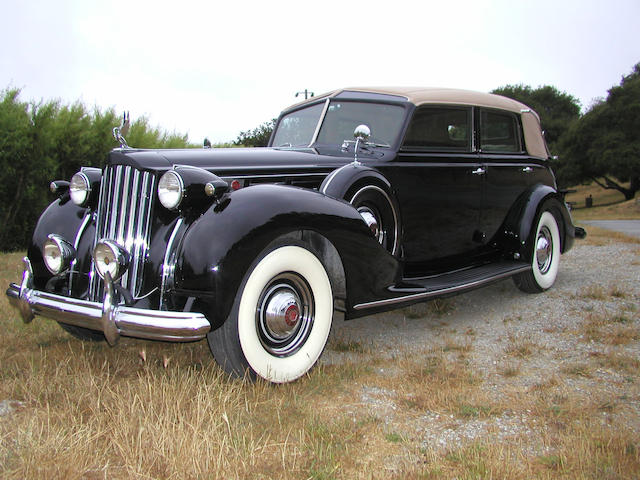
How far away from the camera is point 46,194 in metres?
8.29

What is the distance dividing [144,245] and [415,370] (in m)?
1.64

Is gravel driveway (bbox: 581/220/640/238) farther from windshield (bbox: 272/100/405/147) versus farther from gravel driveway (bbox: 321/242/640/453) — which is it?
windshield (bbox: 272/100/405/147)

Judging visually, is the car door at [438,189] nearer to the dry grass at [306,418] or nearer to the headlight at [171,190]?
the dry grass at [306,418]

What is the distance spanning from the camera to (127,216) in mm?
2965

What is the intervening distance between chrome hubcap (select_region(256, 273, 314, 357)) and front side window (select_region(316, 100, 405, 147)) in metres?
1.72

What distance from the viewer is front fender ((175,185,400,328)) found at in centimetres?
255

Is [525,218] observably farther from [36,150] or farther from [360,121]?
[36,150]

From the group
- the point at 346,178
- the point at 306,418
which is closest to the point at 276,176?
the point at 346,178

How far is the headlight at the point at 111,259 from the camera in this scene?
2.73 metres

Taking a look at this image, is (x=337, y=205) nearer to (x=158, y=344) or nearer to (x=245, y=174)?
(x=245, y=174)

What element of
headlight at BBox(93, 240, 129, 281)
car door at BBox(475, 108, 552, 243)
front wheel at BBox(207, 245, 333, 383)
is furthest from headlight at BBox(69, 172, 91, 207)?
car door at BBox(475, 108, 552, 243)

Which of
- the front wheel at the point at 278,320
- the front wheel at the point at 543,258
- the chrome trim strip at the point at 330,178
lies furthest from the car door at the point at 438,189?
the front wheel at the point at 278,320

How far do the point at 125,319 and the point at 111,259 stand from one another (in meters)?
0.39

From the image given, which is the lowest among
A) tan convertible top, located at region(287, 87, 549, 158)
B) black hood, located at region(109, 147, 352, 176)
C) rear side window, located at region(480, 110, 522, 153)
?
black hood, located at region(109, 147, 352, 176)
